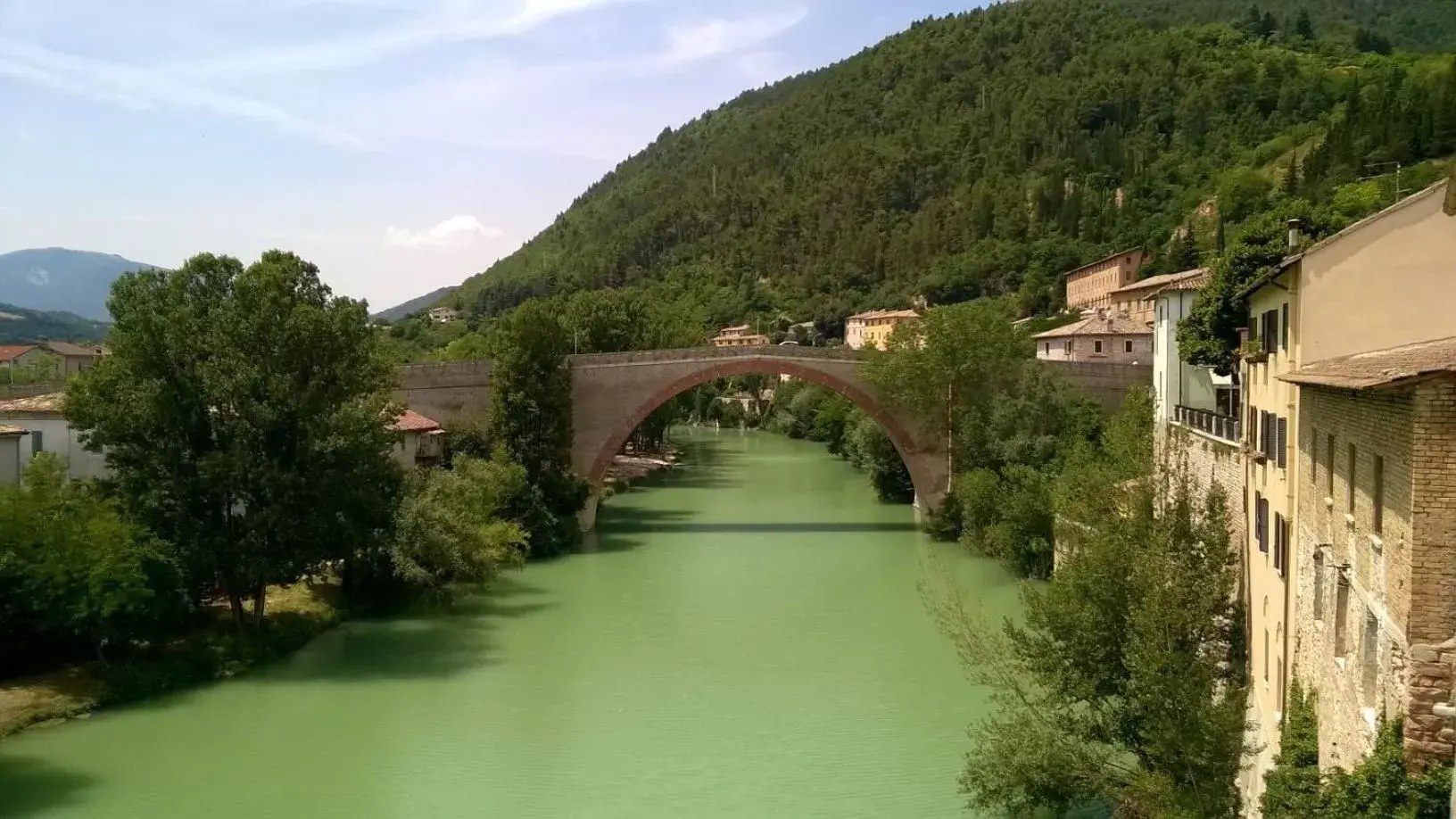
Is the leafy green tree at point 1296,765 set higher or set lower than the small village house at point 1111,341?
lower

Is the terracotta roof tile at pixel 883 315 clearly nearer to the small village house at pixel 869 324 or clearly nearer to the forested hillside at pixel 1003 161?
the small village house at pixel 869 324

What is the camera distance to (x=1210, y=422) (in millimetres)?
12828

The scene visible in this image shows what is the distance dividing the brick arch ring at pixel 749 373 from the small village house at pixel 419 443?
3.79 m

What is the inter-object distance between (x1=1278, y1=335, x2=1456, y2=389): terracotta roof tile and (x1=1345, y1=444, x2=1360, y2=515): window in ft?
1.47

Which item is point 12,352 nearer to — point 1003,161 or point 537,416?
point 537,416

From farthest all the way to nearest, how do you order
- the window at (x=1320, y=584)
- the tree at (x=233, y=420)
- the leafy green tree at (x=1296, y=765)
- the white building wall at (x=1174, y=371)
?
the white building wall at (x=1174, y=371)
the tree at (x=233, y=420)
the window at (x=1320, y=584)
the leafy green tree at (x=1296, y=765)

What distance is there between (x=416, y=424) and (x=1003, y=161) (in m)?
71.0

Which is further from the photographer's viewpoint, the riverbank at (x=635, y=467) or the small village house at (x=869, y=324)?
the small village house at (x=869, y=324)

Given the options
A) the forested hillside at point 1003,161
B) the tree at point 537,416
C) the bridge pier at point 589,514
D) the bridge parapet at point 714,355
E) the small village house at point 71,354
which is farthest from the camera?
the forested hillside at point 1003,161

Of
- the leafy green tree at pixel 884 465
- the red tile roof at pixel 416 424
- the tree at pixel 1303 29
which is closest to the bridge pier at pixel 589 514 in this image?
the red tile roof at pixel 416 424

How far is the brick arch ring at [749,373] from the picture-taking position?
2688 centimetres

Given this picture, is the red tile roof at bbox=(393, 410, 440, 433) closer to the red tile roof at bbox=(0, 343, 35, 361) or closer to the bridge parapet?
the bridge parapet

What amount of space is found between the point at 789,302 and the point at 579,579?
214 feet

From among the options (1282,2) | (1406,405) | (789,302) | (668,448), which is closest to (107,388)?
(1406,405)
